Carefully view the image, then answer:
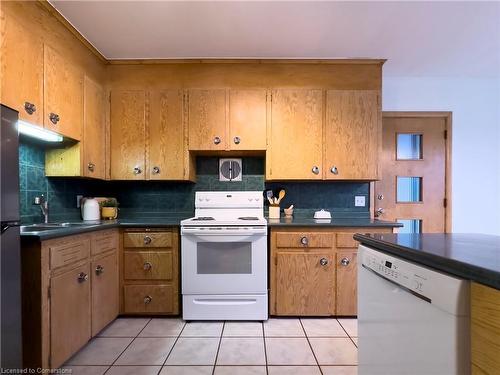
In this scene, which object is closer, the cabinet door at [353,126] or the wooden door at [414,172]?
the cabinet door at [353,126]

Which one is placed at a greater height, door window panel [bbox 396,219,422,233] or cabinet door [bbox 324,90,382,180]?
cabinet door [bbox 324,90,382,180]

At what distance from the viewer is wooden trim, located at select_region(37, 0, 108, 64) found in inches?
66.2

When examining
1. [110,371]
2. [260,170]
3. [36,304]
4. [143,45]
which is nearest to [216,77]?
[143,45]

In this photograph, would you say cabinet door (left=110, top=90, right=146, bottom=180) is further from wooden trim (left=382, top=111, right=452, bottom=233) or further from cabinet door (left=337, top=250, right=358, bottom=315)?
wooden trim (left=382, top=111, right=452, bottom=233)

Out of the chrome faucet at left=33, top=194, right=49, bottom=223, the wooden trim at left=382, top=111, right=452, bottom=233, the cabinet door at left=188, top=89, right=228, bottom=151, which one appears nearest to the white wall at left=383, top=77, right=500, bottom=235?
the wooden trim at left=382, top=111, right=452, bottom=233

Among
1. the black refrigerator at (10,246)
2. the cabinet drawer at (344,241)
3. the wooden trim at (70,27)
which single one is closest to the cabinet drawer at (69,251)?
the black refrigerator at (10,246)

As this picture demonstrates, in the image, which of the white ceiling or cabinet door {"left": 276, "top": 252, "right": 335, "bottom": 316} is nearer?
the white ceiling

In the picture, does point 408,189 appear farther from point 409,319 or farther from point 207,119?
point 409,319

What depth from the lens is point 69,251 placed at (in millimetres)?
1526

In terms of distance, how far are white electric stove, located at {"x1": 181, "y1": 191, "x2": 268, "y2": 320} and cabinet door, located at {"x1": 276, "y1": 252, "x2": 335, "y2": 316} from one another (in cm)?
15

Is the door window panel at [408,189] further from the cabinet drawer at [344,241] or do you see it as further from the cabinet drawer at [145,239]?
the cabinet drawer at [145,239]

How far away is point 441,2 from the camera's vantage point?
1.70m

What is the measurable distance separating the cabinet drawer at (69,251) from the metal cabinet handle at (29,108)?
80 centimetres

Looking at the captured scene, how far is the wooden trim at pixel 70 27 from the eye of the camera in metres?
1.68
